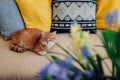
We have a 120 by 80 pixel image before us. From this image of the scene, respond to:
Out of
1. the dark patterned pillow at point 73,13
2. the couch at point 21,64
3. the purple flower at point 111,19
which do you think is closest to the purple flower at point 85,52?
the purple flower at point 111,19

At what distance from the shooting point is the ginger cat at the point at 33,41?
5.78ft

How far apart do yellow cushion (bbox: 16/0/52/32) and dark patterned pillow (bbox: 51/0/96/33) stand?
2.5 inches

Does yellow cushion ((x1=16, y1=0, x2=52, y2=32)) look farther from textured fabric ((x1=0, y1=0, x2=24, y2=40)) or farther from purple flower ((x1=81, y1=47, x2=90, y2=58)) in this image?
purple flower ((x1=81, y1=47, x2=90, y2=58))

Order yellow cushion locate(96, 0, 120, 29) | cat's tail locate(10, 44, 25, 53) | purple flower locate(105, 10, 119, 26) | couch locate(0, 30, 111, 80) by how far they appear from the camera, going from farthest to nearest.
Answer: yellow cushion locate(96, 0, 120, 29) < cat's tail locate(10, 44, 25, 53) < couch locate(0, 30, 111, 80) < purple flower locate(105, 10, 119, 26)

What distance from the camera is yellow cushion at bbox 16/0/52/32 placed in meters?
1.97

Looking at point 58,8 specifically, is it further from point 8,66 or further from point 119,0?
point 8,66

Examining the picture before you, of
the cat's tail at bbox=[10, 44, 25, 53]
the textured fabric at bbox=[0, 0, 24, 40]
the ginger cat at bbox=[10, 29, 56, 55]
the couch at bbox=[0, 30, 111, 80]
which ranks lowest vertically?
the couch at bbox=[0, 30, 111, 80]

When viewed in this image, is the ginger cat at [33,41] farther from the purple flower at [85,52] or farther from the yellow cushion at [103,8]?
the purple flower at [85,52]

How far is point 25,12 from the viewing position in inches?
78.4

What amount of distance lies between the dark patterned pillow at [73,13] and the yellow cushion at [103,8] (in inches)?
3.0

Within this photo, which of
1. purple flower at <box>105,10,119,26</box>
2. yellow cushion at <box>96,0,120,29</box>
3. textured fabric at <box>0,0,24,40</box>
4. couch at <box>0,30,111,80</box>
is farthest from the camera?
yellow cushion at <box>96,0,120,29</box>

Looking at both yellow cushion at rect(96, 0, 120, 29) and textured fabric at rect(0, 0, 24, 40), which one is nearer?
textured fabric at rect(0, 0, 24, 40)

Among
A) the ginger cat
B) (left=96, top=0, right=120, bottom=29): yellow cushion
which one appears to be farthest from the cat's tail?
(left=96, top=0, right=120, bottom=29): yellow cushion

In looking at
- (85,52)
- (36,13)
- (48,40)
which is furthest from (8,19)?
(85,52)
